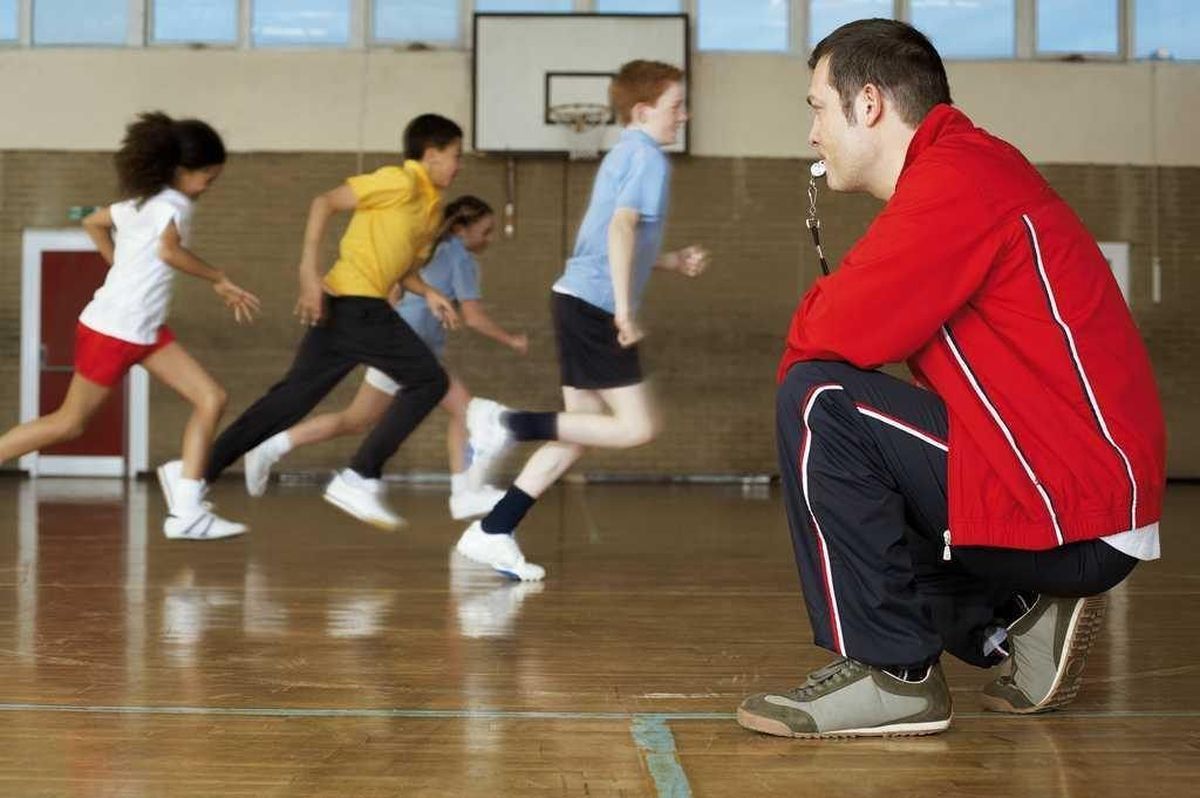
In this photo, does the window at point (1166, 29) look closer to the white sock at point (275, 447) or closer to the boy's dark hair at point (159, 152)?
the white sock at point (275, 447)

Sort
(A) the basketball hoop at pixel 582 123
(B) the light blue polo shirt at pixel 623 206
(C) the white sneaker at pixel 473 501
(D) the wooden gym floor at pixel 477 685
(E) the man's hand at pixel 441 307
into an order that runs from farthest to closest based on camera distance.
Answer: (A) the basketball hoop at pixel 582 123 → (C) the white sneaker at pixel 473 501 → (E) the man's hand at pixel 441 307 → (B) the light blue polo shirt at pixel 623 206 → (D) the wooden gym floor at pixel 477 685

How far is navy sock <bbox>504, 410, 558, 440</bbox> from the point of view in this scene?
4.21 metres

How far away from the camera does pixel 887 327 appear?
2035 millimetres

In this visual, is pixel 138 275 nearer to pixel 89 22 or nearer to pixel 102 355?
pixel 102 355

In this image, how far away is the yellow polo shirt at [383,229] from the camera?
5.21m

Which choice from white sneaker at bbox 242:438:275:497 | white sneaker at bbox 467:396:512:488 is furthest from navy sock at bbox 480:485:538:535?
white sneaker at bbox 242:438:275:497

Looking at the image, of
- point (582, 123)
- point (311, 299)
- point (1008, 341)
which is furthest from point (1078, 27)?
point (1008, 341)

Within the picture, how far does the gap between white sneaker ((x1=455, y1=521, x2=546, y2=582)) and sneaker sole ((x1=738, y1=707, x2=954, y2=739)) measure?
6.75 feet

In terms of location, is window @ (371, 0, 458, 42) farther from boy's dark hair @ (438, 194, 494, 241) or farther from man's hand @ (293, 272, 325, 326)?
man's hand @ (293, 272, 325, 326)

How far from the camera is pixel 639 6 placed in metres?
10.1

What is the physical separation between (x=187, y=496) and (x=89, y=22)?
6220 millimetres

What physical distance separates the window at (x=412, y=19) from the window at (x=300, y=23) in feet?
0.76

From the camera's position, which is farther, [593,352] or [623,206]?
[593,352]

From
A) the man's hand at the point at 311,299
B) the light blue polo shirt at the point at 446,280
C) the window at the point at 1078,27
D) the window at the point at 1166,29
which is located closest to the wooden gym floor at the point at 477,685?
the man's hand at the point at 311,299
